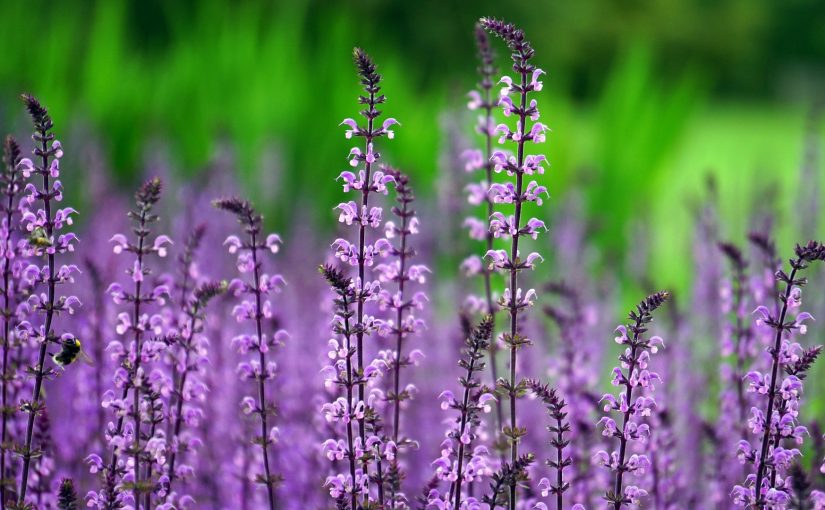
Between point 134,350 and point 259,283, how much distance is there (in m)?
0.39

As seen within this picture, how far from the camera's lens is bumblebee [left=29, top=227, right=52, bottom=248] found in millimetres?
2663

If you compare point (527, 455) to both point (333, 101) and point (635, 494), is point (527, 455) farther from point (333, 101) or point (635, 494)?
point (333, 101)

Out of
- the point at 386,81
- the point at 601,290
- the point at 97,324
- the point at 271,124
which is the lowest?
the point at 97,324

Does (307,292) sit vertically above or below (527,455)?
above

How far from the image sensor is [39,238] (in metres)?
2.67

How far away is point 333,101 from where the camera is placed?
9.64 meters

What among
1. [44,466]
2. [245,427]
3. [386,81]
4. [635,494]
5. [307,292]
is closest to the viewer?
[635,494]

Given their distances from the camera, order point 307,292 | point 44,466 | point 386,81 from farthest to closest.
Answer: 1. point 386,81
2. point 307,292
3. point 44,466

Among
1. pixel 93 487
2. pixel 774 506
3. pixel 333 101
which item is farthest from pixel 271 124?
A: pixel 774 506

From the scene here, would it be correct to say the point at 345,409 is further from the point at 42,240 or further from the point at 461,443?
the point at 42,240

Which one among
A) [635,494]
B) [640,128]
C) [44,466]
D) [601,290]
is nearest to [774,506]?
[635,494]

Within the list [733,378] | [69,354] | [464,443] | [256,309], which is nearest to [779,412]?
[464,443]

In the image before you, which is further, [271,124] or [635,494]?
[271,124]

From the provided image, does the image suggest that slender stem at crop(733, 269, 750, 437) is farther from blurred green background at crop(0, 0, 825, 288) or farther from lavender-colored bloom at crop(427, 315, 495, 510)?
blurred green background at crop(0, 0, 825, 288)
